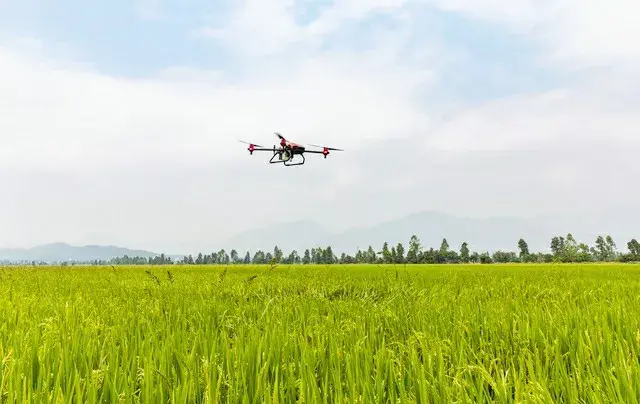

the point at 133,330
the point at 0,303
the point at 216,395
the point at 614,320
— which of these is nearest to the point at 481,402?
the point at 216,395

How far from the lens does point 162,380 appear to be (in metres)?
1.98

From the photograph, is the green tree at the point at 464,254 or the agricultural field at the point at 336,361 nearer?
the agricultural field at the point at 336,361

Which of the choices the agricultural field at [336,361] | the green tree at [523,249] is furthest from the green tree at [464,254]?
the agricultural field at [336,361]

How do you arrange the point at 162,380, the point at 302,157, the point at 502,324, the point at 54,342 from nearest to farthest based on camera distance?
the point at 162,380, the point at 54,342, the point at 502,324, the point at 302,157

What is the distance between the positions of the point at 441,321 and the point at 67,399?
113 inches

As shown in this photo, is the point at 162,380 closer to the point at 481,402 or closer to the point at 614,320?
the point at 481,402

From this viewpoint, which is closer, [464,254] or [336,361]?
[336,361]

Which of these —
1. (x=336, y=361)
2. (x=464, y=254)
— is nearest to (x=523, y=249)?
(x=464, y=254)

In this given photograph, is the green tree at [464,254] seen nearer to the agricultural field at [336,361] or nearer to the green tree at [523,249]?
the green tree at [523,249]

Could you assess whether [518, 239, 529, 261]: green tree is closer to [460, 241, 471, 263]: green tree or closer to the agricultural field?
[460, 241, 471, 263]: green tree

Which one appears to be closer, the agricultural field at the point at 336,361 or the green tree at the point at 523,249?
the agricultural field at the point at 336,361

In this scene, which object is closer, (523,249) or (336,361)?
(336,361)

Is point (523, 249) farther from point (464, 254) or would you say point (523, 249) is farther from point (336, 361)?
point (336, 361)

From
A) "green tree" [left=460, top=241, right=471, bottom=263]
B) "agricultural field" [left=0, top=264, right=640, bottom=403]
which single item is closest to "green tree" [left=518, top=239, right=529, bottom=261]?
"green tree" [left=460, top=241, right=471, bottom=263]
